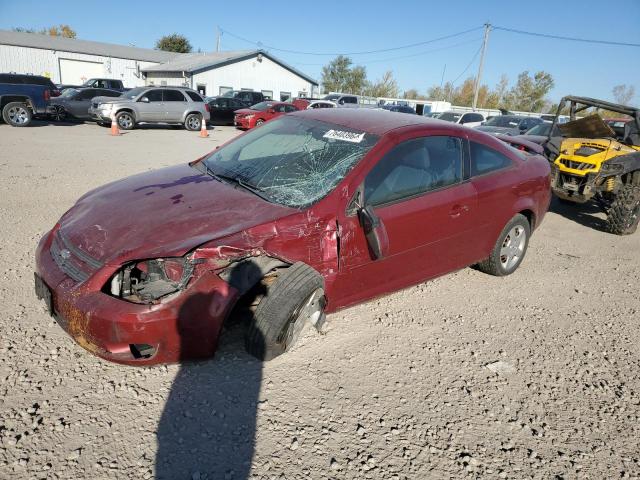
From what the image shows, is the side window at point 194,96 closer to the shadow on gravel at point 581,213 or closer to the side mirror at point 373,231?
the shadow on gravel at point 581,213

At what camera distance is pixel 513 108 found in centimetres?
6078

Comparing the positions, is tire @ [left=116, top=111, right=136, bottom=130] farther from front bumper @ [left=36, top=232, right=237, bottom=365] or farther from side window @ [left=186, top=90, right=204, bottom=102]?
front bumper @ [left=36, top=232, right=237, bottom=365]

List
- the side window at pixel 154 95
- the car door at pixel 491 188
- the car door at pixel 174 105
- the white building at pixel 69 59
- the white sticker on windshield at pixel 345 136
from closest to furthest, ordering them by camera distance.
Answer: the white sticker on windshield at pixel 345 136 < the car door at pixel 491 188 < the side window at pixel 154 95 < the car door at pixel 174 105 < the white building at pixel 69 59

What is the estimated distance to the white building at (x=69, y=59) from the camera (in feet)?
120

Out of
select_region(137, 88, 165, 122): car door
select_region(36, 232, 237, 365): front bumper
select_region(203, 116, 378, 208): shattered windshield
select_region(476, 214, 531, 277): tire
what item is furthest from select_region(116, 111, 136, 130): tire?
select_region(36, 232, 237, 365): front bumper

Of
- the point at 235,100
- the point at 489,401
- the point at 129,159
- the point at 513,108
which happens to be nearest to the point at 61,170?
the point at 129,159

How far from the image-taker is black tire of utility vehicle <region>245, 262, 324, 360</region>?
260 cm

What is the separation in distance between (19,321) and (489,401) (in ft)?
10.5

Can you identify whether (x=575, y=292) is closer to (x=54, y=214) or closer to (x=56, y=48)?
(x=54, y=214)

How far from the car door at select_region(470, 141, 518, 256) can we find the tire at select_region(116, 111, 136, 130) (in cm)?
1570

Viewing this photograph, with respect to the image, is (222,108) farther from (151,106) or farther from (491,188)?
(491,188)

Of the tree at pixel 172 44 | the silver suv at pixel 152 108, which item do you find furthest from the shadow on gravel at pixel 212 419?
the tree at pixel 172 44

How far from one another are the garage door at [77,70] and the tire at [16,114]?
91.4 feet

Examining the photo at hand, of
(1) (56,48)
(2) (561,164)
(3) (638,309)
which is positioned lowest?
(3) (638,309)
